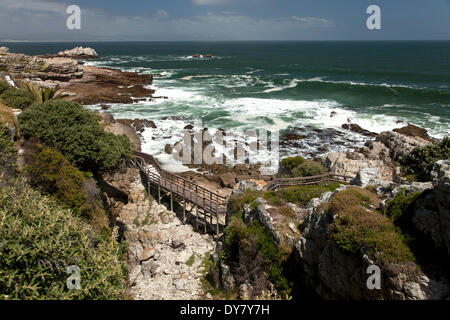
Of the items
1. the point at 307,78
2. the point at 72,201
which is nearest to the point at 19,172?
the point at 72,201

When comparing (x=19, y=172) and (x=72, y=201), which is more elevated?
(x=19, y=172)

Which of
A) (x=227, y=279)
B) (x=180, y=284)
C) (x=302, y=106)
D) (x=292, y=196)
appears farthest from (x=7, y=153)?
(x=302, y=106)

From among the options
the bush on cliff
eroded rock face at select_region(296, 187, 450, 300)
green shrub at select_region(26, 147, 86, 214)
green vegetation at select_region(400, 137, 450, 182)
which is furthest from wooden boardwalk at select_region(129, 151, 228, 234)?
green vegetation at select_region(400, 137, 450, 182)

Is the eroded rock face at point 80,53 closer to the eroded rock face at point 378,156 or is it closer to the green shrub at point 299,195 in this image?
the eroded rock face at point 378,156

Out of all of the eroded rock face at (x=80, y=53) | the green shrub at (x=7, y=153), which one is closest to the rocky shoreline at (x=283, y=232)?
the green shrub at (x=7, y=153)

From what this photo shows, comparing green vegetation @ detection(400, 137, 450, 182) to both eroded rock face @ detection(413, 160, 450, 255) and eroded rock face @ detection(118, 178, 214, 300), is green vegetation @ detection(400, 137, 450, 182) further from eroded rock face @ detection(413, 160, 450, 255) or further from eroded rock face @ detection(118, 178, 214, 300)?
eroded rock face @ detection(118, 178, 214, 300)
